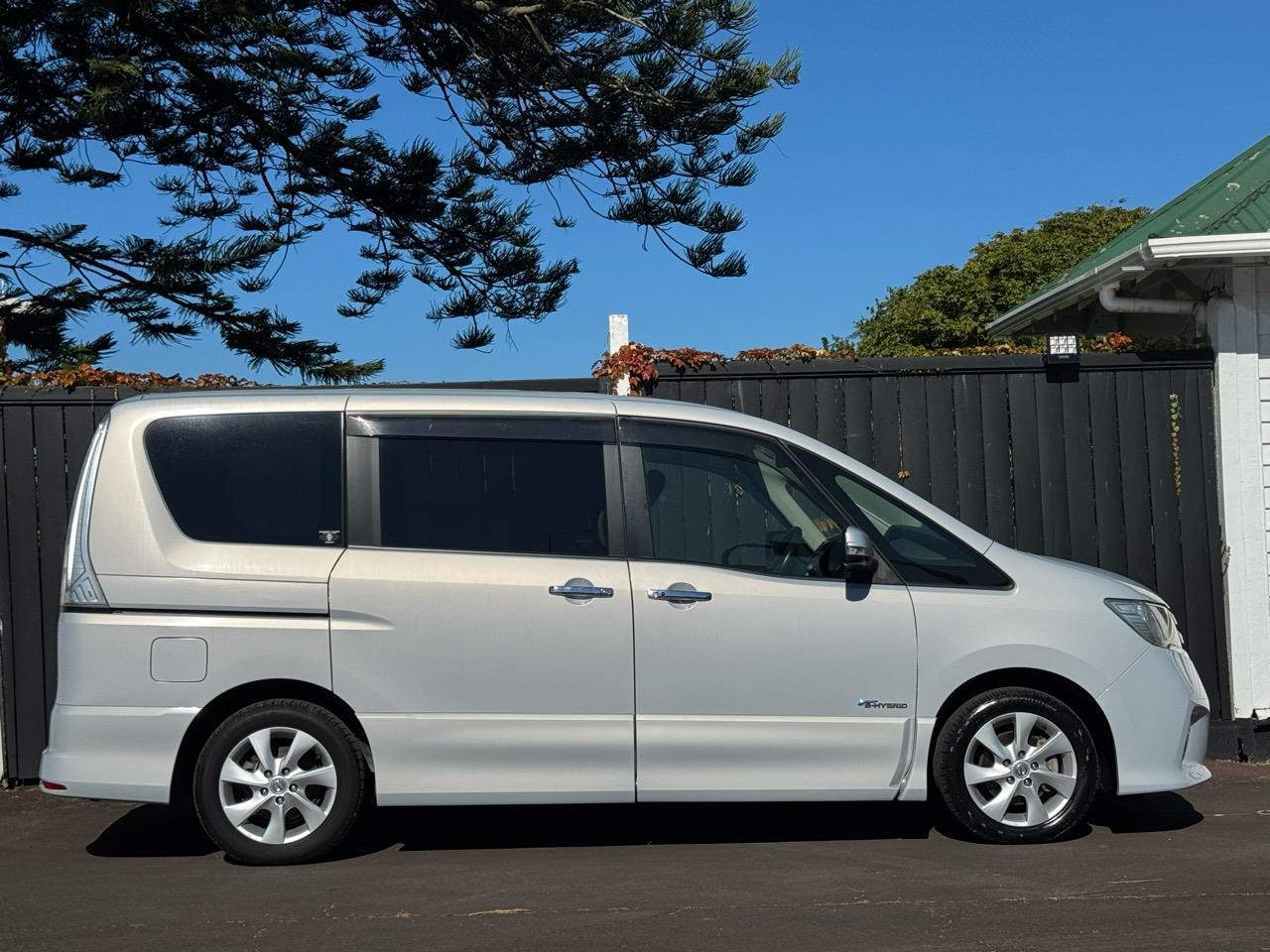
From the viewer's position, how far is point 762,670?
5922 mm

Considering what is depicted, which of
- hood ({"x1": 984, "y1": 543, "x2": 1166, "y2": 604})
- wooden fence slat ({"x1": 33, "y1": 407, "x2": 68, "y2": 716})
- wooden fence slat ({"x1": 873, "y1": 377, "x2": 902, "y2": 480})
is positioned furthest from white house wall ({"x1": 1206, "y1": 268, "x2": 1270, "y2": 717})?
wooden fence slat ({"x1": 33, "y1": 407, "x2": 68, "y2": 716})

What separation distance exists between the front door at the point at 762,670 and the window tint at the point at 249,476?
1.35 metres

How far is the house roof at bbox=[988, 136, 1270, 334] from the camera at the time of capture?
9289 mm

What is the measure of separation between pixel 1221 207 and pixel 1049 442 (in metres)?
2.61

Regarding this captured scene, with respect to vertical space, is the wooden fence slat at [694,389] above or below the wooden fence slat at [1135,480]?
above

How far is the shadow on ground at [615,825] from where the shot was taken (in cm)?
641

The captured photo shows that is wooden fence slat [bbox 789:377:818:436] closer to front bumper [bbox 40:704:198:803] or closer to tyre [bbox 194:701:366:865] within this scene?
tyre [bbox 194:701:366:865]

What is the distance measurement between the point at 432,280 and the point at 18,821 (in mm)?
10684

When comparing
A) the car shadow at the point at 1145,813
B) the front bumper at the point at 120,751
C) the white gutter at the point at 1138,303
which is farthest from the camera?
the white gutter at the point at 1138,303

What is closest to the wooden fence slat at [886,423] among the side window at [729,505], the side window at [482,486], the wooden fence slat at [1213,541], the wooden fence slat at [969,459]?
the wooden fence slat at [969,459]

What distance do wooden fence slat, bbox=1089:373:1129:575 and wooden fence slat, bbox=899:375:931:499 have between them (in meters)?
1.04

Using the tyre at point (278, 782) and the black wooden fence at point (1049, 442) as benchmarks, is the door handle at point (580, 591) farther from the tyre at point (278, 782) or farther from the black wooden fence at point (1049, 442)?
the black wooden fence at point (1049, 442)

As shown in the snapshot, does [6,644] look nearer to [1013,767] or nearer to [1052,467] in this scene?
[1013,767]

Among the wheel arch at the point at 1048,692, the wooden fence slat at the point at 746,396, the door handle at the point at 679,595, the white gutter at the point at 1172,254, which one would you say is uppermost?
the white gutter at the point at 1172,254
